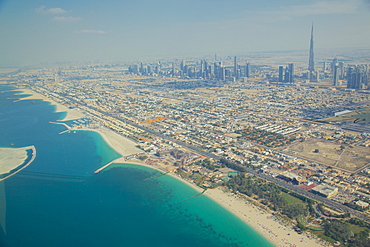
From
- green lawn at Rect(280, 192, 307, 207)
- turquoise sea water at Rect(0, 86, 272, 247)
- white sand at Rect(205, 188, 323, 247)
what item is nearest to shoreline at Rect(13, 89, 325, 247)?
white sand at Rect(205, 188, 323, 247)

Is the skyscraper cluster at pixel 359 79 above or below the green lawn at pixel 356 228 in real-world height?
above

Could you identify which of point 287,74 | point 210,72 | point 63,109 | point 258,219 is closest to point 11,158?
point 258,219

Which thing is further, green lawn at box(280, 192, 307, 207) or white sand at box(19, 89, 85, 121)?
white sand at box(19, 89, 85, 121)

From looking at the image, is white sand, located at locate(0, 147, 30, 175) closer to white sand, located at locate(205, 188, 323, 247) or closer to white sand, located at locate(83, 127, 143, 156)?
white sand, located at locate(83, 127, 143, 156)

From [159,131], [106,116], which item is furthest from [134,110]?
[159,131]

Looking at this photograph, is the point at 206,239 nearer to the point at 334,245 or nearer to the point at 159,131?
the point at 334,245

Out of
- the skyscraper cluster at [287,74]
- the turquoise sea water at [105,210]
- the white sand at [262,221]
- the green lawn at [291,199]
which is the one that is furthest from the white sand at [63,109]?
the skyscraper cluster at [287,74]

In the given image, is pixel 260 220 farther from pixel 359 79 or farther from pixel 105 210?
pixel 359 79

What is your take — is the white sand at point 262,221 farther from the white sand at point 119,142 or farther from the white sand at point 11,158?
the white sand at point 11,158
